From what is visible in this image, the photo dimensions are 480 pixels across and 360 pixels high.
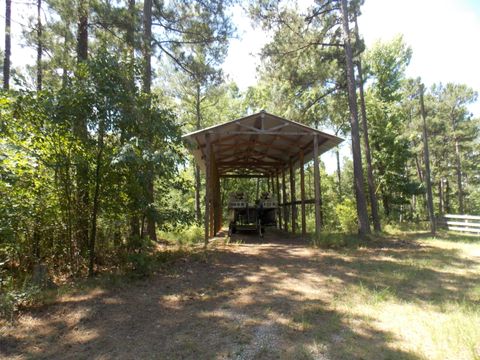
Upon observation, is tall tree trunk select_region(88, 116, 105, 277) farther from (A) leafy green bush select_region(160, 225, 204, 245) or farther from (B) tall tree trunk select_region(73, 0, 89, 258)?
(A) leafy green bush select_region(160, 225, 204, 245)

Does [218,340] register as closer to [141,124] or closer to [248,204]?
Answer: [141,124]

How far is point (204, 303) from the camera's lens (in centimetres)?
454

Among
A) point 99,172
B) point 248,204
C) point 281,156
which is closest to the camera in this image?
point 99,172

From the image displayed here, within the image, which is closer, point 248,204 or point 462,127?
point 248,204

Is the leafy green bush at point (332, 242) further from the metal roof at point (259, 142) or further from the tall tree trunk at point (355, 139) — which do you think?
the metal roof at point (259, 142)

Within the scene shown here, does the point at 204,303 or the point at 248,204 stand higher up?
the point at 248,204

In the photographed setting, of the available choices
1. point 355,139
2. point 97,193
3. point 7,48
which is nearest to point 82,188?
point 97,193

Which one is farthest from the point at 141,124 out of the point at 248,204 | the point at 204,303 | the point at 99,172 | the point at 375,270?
the point at 248,204

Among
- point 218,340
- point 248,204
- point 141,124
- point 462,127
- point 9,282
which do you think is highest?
point 462,127

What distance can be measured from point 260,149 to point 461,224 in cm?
1076

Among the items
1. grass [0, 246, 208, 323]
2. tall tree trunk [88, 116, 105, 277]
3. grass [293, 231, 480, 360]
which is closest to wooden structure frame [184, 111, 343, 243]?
tall tree trunk [88, 116, 105, 277]

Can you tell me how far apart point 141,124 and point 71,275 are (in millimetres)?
3135

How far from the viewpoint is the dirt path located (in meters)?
3.19

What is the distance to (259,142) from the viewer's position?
43.0ft
